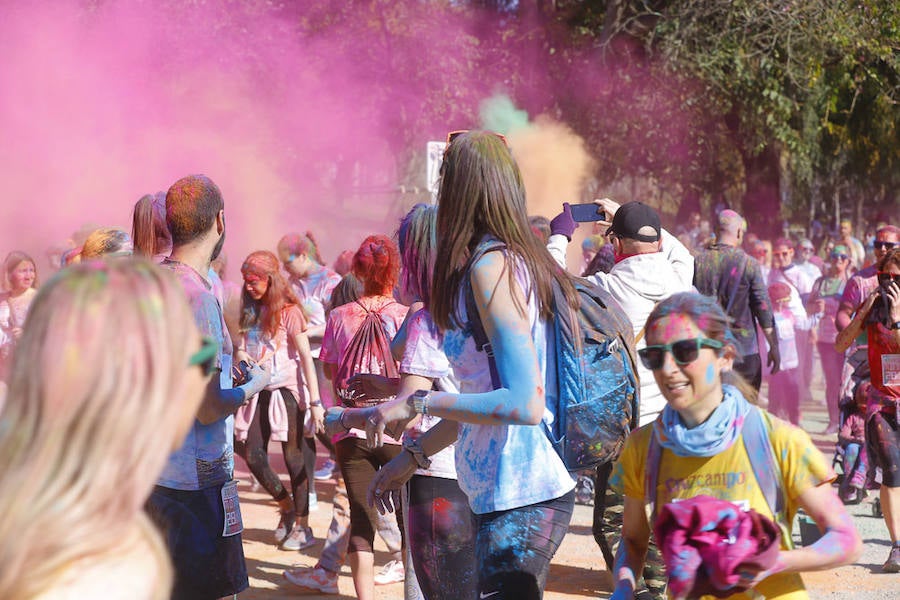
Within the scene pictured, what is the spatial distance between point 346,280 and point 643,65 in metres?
14.9

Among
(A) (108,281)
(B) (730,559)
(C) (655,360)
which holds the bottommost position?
(B) (730,559)

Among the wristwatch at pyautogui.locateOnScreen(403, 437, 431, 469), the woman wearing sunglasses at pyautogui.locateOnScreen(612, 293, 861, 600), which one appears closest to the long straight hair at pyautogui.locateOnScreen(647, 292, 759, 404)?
the woman wearing sunglasses at pyautogui.locateOnScreen(612, 293, 861, 600)

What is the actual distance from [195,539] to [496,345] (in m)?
1.32

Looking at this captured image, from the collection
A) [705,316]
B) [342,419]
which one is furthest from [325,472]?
[705,316]

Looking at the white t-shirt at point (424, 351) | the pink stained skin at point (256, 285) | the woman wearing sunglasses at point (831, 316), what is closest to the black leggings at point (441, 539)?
the white t-shirt at point (424, 351)

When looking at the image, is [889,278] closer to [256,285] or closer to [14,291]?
[256,285]

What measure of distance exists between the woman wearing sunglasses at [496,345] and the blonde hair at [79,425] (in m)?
1.36

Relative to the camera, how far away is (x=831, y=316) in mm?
12461

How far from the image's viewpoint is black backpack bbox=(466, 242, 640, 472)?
10.3 feet

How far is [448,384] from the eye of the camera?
14.8 ft

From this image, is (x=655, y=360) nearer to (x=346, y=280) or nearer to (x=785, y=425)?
(x=785, y=425)

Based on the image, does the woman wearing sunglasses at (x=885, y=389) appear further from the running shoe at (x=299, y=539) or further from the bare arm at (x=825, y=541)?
the bare arm at (x=825, y=541)

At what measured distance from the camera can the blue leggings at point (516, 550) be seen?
307 cm

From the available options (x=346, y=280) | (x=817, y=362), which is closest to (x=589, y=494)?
(x=346, y=280)
